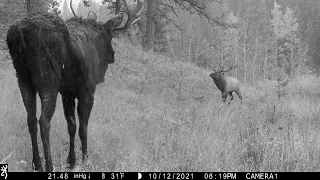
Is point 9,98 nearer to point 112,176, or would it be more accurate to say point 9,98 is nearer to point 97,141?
point 97,141

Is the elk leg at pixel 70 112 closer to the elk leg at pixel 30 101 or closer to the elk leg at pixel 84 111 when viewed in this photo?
the elk leg at pixel 84 111

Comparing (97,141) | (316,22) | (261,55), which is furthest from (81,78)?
(261,55)

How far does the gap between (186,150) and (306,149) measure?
1.49 metres

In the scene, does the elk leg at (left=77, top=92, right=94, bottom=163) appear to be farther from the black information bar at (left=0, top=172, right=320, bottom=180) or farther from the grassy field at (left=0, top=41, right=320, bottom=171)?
the black information bar at (left=0, top=172, right=320, bottom=180)

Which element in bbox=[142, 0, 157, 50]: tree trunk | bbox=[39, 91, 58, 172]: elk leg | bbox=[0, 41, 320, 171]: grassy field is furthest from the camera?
bbox=[142, 0, 157, 50]: tree trunk

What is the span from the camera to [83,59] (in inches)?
179

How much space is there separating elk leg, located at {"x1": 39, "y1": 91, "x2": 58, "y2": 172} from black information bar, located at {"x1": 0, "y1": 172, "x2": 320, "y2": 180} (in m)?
0.20

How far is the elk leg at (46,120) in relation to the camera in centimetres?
379

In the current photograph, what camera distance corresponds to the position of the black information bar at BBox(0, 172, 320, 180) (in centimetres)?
349

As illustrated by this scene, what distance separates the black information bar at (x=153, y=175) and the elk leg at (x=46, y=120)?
0.65 ft

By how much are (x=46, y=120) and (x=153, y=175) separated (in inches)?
47.7

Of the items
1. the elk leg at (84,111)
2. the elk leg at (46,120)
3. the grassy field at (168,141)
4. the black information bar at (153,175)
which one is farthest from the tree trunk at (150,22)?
the black information bar at (153,175)

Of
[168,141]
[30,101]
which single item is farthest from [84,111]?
[168,141]

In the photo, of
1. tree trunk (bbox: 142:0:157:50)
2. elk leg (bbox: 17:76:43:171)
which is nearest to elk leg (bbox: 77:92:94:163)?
elk leg (bbox: 17:76:43:171)
